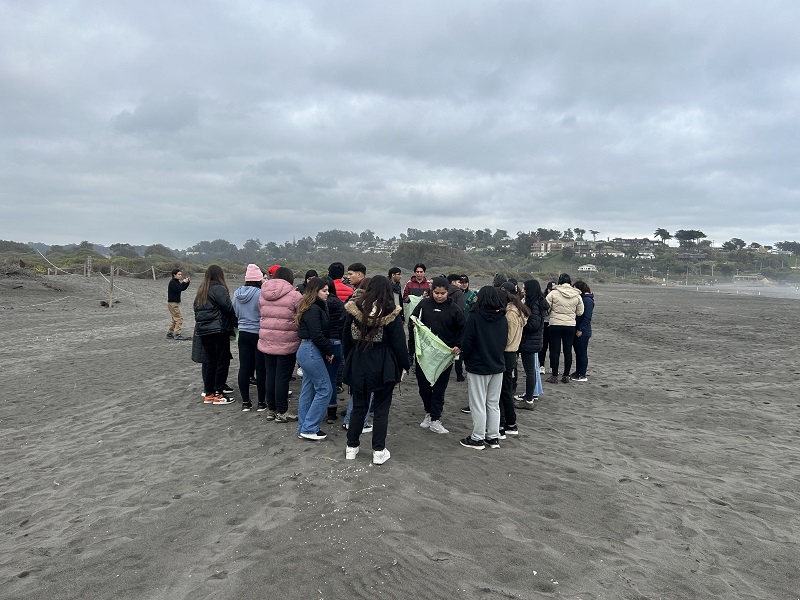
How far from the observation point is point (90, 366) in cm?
934

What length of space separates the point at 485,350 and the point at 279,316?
240cm

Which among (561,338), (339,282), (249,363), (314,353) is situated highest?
(339,282)

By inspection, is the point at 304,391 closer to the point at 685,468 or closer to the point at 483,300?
the point at 483,300

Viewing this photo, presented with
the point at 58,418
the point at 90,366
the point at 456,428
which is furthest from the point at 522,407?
the point at 90,366

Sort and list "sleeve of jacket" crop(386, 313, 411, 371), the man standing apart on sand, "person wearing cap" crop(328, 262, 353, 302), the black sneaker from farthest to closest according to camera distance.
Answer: the man standing apart on sand → "person wearing cap" crop(328, 262, 353, 302) → the black sneaker → "sleeve of jacket" crop(386, 313, 411, 371)

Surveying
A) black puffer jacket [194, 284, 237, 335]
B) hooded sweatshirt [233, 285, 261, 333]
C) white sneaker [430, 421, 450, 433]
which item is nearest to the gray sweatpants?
white sneaker [430, 421, 450, 433]

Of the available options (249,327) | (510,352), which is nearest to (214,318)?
(249,327)

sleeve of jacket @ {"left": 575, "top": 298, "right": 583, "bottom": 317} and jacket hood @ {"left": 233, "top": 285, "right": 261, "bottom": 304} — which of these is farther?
sleeve of jacket @ {"left": 575, "top": 298, "right": 583, "bottom": 317}

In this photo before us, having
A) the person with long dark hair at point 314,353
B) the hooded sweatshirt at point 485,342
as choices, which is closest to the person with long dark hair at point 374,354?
the person with long dark hair at point 314,353

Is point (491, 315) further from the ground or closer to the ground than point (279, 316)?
further from the ground

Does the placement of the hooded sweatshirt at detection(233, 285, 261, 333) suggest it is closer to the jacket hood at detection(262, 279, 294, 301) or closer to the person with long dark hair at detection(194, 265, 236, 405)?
the person with long dark hair at detection(194, 265, 236, 405)

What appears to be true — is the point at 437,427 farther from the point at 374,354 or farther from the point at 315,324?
the point at 315,324

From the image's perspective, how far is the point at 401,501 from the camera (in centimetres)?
393

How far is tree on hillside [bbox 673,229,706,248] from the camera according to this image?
12550cm
